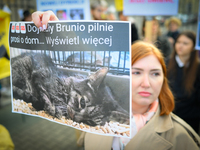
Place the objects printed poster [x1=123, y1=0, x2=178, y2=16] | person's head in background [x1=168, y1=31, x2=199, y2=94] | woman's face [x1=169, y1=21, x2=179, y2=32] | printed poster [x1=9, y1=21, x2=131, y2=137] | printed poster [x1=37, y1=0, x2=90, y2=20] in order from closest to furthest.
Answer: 1. printed poster [x1=9, y1=21, x2=131, y2=137]
2. printed poster [x1=123, y1=0, x2=178, y2=16]
3. printed poster [x1=37, y1=0, x2=90, y2=20]
4. person's head in background [x1=168, y1=31, x2=199, y2=94]
5. woman's face [x1=169, y1=21, x2=179, y2=32]

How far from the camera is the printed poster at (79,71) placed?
0.74m

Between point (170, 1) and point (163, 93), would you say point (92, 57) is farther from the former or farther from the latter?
point (170, 1)

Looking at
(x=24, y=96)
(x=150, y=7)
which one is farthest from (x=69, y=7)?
(x=24, y=96)

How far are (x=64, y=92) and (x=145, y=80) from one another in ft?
1.31

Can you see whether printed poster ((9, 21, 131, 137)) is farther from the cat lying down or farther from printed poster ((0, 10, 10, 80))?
printed poster ((0, 10, 10, 80))

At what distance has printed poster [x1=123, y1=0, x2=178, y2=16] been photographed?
1616 millimetres

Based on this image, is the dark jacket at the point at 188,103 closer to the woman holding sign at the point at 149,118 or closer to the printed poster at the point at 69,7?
the woman holding sign at the point at 149,118

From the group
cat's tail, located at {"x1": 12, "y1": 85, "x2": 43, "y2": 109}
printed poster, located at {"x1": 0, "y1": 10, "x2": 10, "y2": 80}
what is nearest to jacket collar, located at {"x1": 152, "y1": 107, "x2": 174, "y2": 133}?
cat's tail, located at {"x1": 12, "y1": 85, "x2": 43, "y2": 109}

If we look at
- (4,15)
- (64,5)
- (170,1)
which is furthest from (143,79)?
(4,15)

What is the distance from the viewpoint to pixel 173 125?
1.02 meters

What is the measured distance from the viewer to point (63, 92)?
2.76 feet

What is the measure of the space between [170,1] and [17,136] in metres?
2.80

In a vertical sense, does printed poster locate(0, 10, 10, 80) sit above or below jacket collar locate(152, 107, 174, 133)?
above

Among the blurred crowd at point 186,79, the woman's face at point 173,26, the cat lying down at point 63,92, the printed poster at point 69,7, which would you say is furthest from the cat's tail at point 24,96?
the woman's face at point 173,26
